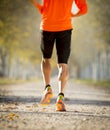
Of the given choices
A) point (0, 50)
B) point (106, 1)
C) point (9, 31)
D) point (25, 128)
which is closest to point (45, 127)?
point (25, 128)

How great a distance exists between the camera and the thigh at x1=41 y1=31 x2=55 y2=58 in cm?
763

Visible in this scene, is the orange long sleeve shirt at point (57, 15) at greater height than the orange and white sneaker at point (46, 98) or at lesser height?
greater

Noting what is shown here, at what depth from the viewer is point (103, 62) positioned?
53438 millimetres

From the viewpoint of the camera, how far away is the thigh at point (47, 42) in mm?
7632

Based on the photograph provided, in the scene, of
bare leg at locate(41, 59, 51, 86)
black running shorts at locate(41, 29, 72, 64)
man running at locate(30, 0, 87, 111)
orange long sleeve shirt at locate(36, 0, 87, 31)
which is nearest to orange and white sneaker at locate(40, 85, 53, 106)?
man running at locate(30, 0, 87, 111)

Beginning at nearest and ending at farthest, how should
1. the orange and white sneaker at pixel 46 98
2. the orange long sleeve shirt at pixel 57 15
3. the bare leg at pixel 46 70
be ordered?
1. the orange long sleeve shirt at pixel 57 15
2. the orange and white sneaker at pixel 46 98
3. the bare leg at pixel 46 70

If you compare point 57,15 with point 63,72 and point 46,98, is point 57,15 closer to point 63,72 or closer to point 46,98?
point 63,72

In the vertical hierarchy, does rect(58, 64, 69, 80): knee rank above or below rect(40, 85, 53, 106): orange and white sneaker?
above

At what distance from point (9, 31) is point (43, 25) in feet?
78.8

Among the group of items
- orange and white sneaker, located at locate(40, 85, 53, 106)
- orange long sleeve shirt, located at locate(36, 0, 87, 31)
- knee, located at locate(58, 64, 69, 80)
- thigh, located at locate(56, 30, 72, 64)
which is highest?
orange long sleeve shirt, located at locate(36, 0, 87, 31)

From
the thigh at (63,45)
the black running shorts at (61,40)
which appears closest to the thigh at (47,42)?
the black running shorts at (61,40)

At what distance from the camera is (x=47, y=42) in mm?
7723

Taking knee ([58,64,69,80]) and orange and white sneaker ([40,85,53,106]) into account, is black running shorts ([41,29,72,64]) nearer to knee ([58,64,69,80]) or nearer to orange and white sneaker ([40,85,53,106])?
knee ([58,64,69,80])

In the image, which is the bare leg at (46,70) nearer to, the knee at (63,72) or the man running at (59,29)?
the man running at (59,29)
